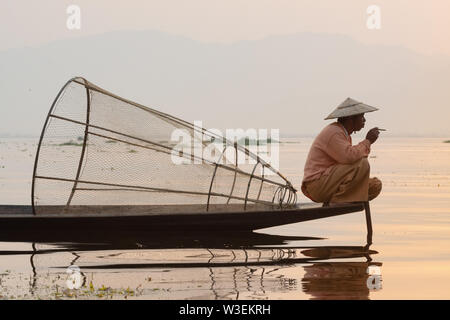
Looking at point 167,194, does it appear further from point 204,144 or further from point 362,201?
point 362,201

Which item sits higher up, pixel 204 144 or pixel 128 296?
pixel 204 144

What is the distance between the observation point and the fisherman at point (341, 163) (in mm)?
11727

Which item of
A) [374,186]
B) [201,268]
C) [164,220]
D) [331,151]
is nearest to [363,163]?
[331,151]

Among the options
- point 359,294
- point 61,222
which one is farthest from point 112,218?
point 359,294

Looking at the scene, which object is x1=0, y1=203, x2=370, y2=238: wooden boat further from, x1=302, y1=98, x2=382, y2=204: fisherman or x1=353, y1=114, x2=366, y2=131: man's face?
x1=353, y1=114, x2=366, y2=131: man's face

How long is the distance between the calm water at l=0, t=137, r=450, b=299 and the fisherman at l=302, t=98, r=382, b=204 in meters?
0.60

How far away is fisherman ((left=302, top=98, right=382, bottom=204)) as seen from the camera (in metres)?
11.7

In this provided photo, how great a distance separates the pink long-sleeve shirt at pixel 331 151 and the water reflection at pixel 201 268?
0.88 meters

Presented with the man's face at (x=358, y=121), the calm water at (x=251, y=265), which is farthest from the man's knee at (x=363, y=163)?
the calm water at (x=251, y=265)

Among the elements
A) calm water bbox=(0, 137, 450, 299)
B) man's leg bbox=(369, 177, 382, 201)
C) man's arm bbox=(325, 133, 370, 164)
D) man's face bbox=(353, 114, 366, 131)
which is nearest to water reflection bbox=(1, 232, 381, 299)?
calm water bbox=(0, 137, 450, 299)

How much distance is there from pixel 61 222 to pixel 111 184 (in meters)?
1.05

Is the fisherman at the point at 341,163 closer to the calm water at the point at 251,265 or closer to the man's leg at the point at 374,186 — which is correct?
the man's leg at the point at 374,186
